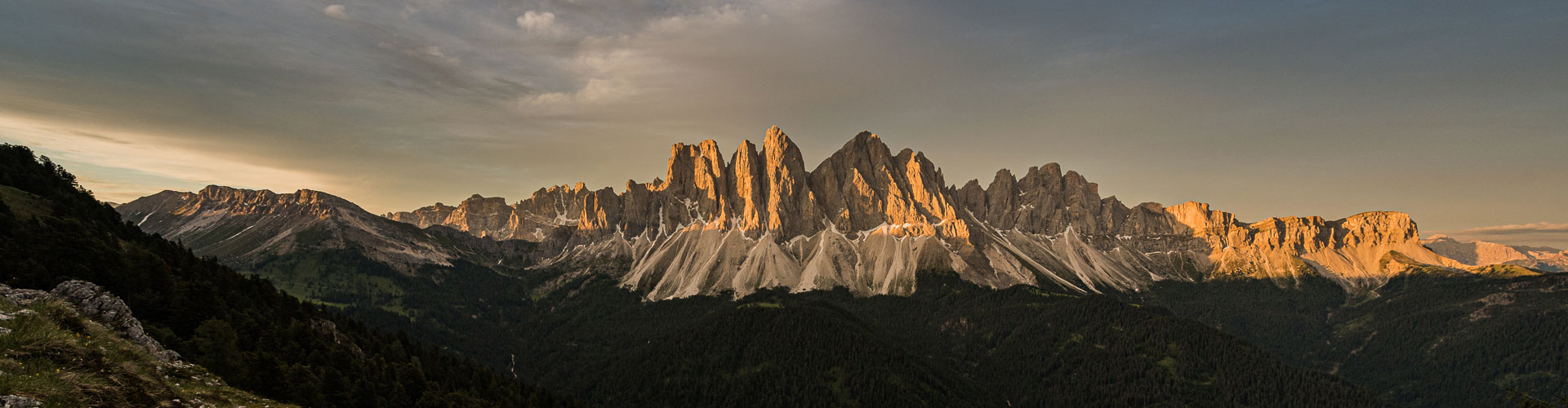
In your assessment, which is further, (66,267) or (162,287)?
(162,287)

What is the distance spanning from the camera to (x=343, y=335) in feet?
350

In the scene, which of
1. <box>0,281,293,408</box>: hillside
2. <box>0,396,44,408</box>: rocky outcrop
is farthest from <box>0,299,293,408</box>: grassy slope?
<box>0,396,44,408</box>: rocky outcrop

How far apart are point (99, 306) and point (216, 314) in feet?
90.1

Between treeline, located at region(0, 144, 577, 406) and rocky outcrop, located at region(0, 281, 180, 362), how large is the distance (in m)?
5.57

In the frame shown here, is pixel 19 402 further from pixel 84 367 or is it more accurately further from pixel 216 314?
pixel 216 314

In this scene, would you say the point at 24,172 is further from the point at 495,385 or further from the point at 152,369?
the point at 152,369

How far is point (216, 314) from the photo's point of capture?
258 ft

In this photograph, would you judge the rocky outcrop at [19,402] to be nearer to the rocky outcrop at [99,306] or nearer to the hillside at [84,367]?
the hillside at [84,367]

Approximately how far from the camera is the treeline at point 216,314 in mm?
65688

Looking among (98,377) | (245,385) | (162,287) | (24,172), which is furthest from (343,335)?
(98,377)

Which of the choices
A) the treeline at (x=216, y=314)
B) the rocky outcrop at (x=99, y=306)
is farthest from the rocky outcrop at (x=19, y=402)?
Answer: the treeline at (x=216, y=314)

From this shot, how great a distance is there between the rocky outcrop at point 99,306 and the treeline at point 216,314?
5.57 m

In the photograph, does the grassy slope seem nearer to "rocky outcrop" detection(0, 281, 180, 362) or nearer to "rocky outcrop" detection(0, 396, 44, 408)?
"rocky outcrop" detection(0, 396, 44, 408)

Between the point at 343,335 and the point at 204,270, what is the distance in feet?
65.6
